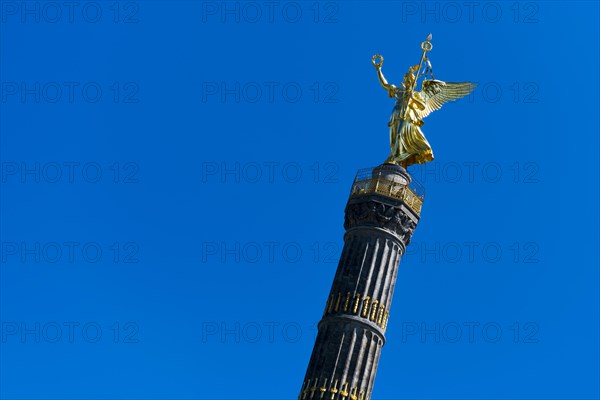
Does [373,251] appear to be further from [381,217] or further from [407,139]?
[407,139]

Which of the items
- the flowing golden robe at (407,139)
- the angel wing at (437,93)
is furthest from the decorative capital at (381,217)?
the angel wing at (437,93)

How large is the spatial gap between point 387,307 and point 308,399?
253 inches

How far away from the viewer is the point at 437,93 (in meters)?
55.4

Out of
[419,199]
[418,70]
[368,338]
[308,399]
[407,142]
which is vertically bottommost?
[308,399]

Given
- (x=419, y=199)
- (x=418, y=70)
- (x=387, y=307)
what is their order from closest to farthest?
(x=387, y=307) < (x=419, y=199) < (x=418, y=70)

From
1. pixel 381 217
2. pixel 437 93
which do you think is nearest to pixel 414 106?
pixel 437 93

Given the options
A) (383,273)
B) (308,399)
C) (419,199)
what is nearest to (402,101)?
(419,199)

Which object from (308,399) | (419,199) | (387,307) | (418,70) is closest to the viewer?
(308,399)

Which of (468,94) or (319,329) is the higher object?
(468,94)

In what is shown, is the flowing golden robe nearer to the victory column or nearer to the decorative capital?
the victory column

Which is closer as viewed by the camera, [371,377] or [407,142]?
[371,377]

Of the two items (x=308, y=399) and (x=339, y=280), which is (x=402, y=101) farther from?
(x=308, y=399)

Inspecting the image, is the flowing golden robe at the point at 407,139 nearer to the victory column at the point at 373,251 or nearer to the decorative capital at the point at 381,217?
the victory column at the point at 373,251

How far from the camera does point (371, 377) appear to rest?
1795 inches
